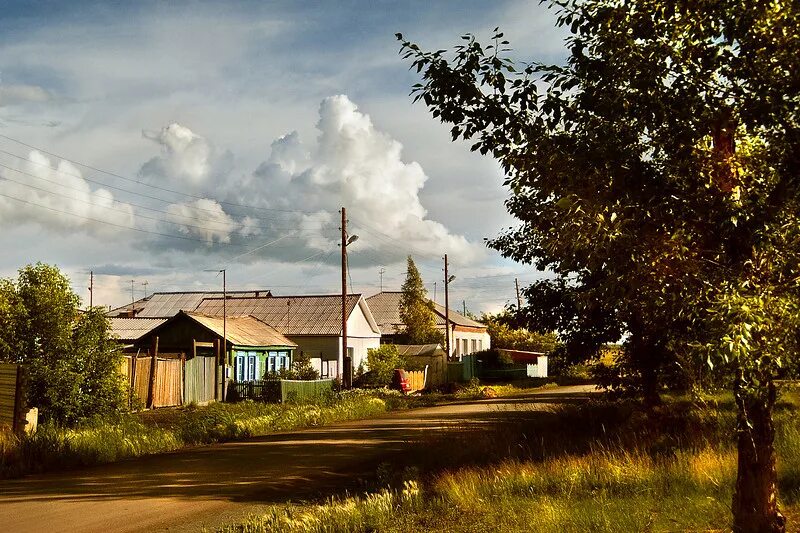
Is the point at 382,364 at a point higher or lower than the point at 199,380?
higher

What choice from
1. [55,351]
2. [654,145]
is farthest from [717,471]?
[55,351]

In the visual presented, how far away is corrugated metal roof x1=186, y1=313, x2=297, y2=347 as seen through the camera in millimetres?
36562

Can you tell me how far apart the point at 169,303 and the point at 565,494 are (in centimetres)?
5638

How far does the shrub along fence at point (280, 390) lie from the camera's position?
1233 inches

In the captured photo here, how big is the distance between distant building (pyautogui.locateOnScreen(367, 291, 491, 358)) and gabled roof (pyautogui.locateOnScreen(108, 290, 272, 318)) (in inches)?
446

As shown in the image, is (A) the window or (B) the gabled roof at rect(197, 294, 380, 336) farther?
(B) the gabled roof at rect(197, 294, 380, 336)

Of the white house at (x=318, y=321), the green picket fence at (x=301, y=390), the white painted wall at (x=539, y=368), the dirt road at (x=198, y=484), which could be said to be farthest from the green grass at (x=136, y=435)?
the white painted wall at (x=539, y=368)

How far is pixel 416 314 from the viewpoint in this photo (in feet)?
198

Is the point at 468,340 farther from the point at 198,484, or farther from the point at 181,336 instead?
the point at 198,484

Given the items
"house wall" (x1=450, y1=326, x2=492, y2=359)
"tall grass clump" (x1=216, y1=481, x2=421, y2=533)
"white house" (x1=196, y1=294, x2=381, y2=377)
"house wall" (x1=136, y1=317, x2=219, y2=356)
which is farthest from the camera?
"house wall" (x1=450, y1=326, x2=492, y2=359)

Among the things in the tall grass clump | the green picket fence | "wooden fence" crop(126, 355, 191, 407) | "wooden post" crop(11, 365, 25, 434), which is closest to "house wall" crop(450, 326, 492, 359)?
the green picket fence

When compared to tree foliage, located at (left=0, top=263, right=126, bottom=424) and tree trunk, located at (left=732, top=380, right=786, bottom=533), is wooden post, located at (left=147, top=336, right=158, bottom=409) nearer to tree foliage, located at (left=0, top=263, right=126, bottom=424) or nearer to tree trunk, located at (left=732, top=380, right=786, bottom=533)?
tree foliage, located at (left=0, top=263, right=126, bottom=424)

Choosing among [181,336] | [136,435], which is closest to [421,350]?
[181,336]

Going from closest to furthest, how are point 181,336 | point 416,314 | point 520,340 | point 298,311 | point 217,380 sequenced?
point 217,380 < point 181,336 < point 298,311 < point 416,314 < point 520,340
